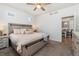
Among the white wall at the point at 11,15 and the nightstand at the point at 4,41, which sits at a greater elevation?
the white wall at the point at 11,15

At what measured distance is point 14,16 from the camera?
2.20 meters

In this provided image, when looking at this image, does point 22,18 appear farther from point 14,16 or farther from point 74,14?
point 74,14

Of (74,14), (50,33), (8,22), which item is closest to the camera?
(74,14)

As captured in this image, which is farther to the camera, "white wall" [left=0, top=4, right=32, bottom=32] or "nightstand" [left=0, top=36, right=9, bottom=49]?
"nightstand" [left=0, top=36, right=9, bottom=49]

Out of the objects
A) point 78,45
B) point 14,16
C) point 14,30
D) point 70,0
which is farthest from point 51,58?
point 14,30

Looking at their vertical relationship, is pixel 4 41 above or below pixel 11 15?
below

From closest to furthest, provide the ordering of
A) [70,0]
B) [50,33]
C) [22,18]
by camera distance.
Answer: [70,0]
[22,18]
[50,33]

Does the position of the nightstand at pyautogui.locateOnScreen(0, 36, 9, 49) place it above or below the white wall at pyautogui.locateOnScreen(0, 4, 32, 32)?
below

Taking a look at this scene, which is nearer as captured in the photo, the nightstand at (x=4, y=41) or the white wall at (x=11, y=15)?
the white wall at (x=11, y=15)

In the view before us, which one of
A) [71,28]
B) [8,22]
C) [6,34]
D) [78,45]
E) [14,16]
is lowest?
[78,45]

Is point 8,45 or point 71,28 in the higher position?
point 71,28

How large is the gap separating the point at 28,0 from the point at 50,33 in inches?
94.8

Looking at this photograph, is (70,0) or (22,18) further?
(22,18)

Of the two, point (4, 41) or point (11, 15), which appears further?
point (4, 41)
